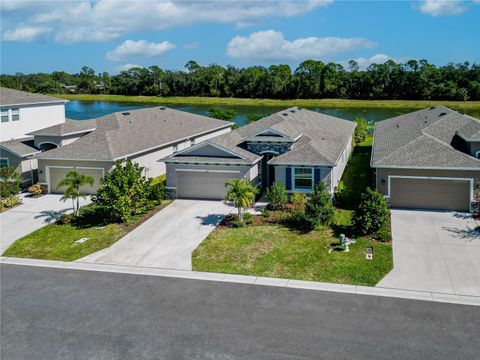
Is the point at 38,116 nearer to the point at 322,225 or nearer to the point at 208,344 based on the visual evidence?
the point at 322,225

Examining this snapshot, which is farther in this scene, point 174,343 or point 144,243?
point 144,243

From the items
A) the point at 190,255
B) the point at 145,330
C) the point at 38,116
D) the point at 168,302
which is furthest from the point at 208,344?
the point at 38,116

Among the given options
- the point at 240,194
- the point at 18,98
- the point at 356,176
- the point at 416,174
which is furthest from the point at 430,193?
the point at 18,98

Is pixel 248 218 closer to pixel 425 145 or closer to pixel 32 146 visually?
pixel 425 145

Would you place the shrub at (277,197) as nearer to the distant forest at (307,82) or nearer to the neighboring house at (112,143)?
the neighboring house at (112,143)

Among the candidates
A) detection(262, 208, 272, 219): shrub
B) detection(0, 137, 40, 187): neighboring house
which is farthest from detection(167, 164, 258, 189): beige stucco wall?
detection(0, 137, 40, 187): neighboring house

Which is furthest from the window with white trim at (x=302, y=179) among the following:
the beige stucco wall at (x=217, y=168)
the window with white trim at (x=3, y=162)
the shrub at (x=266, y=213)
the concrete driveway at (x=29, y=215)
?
the window with white trim at (x=3, y=162)

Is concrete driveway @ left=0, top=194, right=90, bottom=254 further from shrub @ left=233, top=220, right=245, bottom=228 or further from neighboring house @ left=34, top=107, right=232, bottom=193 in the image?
shrub @ left=233, top=220, right=245, bottom=228
